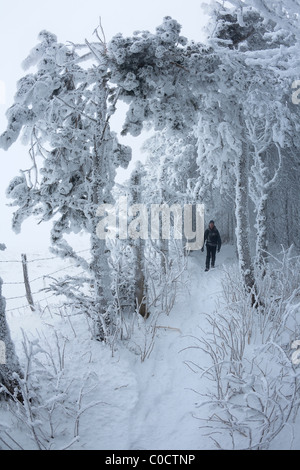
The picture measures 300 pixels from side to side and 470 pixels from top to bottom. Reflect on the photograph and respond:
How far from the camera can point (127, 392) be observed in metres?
3.49

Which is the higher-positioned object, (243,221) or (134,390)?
(243,221)

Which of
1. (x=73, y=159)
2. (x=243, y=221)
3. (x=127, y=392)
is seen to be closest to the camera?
(x=127, y=392)

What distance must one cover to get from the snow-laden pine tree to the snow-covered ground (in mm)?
533

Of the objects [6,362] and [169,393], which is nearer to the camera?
[6,362]

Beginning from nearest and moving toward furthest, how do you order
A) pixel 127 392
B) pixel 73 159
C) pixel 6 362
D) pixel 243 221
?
pixel 6 362, pixel 127 392, pixel 73 159, pixel 243 221

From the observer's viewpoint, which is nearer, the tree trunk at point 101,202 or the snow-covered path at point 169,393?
the snow-covered path at point 169,393

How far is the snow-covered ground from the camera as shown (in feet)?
9.00

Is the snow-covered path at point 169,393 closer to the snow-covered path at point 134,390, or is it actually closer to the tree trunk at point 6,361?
the snow-covered path at point 134,390

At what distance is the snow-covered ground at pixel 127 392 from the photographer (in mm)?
2744

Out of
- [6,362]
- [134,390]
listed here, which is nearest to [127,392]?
[134,390]

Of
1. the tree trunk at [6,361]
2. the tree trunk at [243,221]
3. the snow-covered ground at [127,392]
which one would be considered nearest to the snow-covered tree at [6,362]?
the tree trunk at [6,361]

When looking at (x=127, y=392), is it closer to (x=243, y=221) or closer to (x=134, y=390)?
(x=134, y=390)

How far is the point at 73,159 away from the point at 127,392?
3407 millimetres

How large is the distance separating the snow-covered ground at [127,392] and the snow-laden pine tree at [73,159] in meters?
0.53
